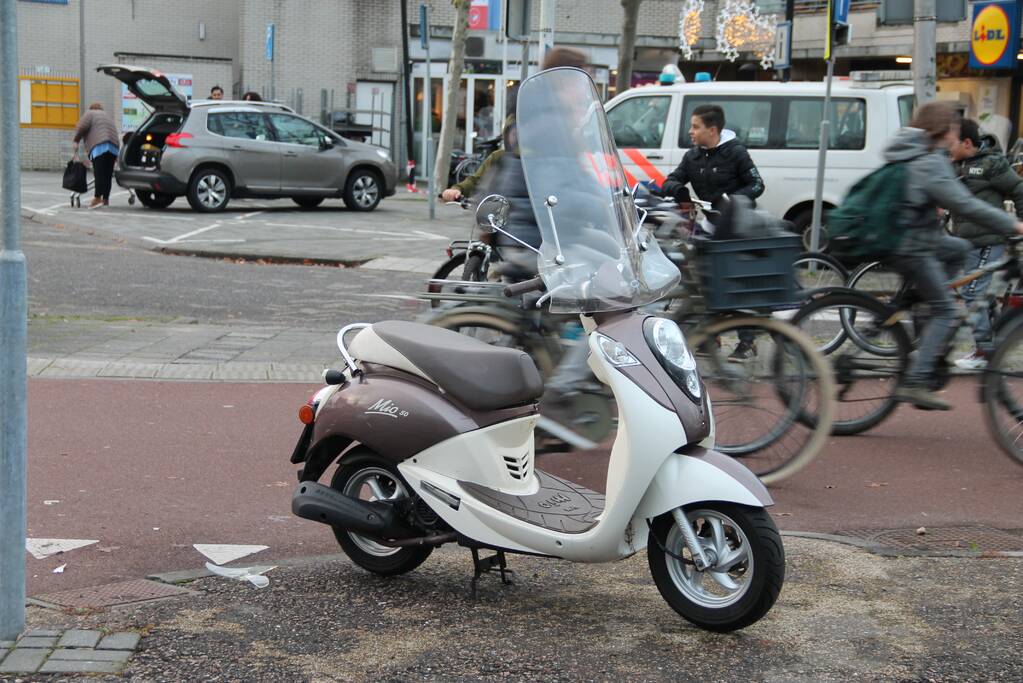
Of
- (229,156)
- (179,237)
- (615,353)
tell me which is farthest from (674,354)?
(229,156)

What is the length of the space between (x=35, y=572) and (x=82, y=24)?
31.4 metres

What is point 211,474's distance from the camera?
650cm

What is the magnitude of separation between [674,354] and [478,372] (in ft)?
2.19

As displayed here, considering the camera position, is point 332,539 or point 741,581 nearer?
point 741,581

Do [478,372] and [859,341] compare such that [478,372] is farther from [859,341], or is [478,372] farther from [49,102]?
[49,102]

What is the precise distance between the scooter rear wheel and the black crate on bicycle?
1.95m

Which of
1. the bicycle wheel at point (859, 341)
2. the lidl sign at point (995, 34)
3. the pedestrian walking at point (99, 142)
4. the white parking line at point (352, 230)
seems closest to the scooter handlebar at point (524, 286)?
the bicycle wheel at point (859, 341)

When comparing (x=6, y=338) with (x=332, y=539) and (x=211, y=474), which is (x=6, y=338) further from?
(x=211, y=474)

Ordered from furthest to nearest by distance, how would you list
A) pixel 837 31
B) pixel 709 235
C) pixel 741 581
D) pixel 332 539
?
pixel 837 31 → pixel 709 235 → pixel 332 539 → pixel 741 581

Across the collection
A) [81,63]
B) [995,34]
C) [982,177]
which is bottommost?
[982,177]

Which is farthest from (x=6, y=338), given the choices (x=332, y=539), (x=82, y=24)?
(x=82, y=24)

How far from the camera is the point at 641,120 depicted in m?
15.1

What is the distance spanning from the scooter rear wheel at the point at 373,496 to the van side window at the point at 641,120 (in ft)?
34.9

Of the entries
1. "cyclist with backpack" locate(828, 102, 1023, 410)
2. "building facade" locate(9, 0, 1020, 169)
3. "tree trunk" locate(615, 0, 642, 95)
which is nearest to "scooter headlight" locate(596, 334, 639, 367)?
"cyclist with backpack" locate(828, 102, 1023, 410)
